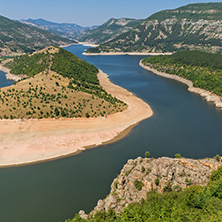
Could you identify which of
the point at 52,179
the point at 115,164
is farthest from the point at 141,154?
the point at 52,179

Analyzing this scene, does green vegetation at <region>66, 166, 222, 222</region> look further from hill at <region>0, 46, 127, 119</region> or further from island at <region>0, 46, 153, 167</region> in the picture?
hill at <region>0, 46, 127, 119</region>

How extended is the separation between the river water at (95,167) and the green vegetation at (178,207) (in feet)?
41.6

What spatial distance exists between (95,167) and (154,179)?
23382mm

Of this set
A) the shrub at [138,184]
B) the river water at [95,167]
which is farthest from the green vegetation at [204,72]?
the shrub at [138,184]

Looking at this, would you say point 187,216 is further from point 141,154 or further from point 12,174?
point 12,174

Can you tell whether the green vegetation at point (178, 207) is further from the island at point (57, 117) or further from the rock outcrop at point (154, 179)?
the island at point (57, 117)

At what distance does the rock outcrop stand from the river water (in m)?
8.24

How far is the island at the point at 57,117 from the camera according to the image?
6988 centimetres

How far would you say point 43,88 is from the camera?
114 meters

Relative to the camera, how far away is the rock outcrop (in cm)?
4109

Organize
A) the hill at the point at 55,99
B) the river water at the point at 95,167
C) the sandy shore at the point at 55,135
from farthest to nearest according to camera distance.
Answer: the hill at the point at 55,99
the sandy shore at the point at 55,135
the river water at the point at 95,167

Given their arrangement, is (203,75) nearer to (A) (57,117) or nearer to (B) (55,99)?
(B) (55,99)

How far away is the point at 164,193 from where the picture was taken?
128 feet

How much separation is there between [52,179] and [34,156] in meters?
13.5
